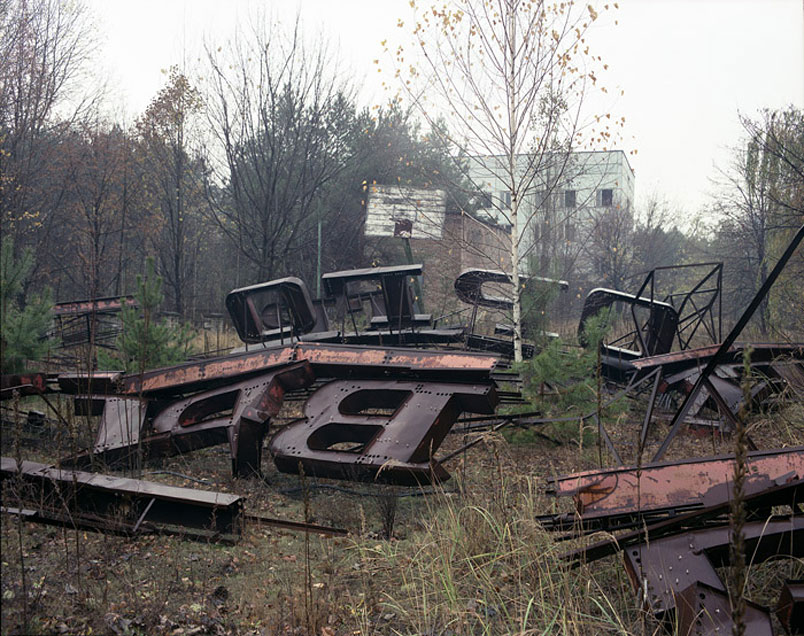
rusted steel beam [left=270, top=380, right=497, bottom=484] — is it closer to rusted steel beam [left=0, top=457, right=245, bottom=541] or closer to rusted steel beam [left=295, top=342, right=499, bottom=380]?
rusted steel beam [left=295, top=342, right=499, bottom=380]

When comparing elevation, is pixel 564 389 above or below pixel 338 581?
above

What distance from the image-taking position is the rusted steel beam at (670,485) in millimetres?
3391

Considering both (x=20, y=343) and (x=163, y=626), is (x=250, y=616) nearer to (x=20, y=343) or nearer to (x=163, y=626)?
(x=163, y=626)

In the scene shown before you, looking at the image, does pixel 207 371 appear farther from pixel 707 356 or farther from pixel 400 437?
pixel 707 356

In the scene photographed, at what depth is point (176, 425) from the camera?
6277 mm

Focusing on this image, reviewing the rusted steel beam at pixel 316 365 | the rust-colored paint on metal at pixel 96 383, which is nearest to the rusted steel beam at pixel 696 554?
the rusted steel beam at pixel 316 365

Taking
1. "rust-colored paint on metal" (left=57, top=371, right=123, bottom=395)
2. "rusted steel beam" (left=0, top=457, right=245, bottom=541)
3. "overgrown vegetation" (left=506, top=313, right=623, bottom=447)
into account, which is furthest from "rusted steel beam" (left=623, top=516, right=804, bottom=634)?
"rust-colored paint on metal" (left=57, top=371, right=123, bottom=395)

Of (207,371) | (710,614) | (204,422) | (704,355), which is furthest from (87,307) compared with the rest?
(710,614)

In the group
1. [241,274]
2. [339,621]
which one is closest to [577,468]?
[339,621]

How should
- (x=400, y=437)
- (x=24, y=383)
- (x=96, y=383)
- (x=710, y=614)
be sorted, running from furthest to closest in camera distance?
1. (x=96, y=383)
2. (x=24, y=383)
3. (x=400, y=437)
4. (x=710, y=614)

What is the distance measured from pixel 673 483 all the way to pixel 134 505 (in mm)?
3487

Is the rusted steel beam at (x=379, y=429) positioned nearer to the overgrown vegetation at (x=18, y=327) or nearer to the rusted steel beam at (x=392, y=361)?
the rusted steel beam at (x=392, y=361)

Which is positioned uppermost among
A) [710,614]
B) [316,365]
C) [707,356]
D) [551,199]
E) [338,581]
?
[551,199]

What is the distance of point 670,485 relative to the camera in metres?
3.48
